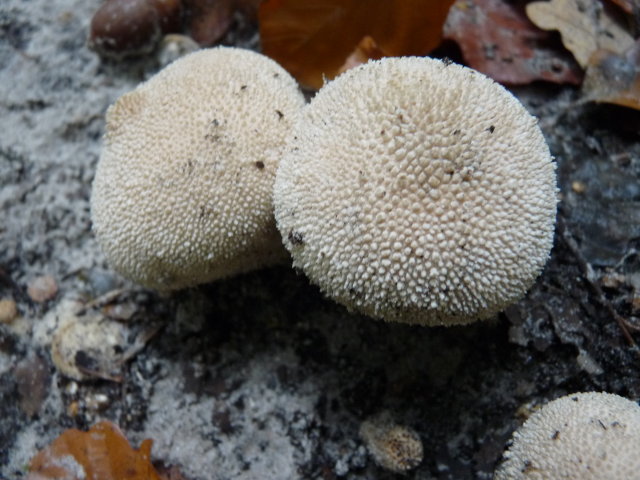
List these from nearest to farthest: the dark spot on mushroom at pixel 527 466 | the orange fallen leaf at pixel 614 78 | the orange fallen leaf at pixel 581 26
Result: the dark spot on mushroom at pixel 527 466
the orange fallen leaf at pixel 614 78
the orange fallen leaf at pixel 581 26

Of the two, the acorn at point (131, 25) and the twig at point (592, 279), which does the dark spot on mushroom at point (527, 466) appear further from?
the acorn at point (131, 25)

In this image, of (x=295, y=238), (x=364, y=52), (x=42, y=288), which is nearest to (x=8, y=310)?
(x=42, y=288)

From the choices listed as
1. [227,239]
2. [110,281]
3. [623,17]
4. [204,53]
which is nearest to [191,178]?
[227,239]

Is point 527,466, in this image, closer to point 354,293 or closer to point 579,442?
point 579,442

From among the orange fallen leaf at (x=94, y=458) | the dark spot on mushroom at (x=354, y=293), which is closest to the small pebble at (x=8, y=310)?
the orange fallen leaf at (x=94, y=458)

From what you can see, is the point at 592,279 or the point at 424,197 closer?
the point at 424,197

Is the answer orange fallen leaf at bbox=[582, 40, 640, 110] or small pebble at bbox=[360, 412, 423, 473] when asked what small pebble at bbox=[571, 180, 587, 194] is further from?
small pebble at bbox=[360, 412, 423, 473]
